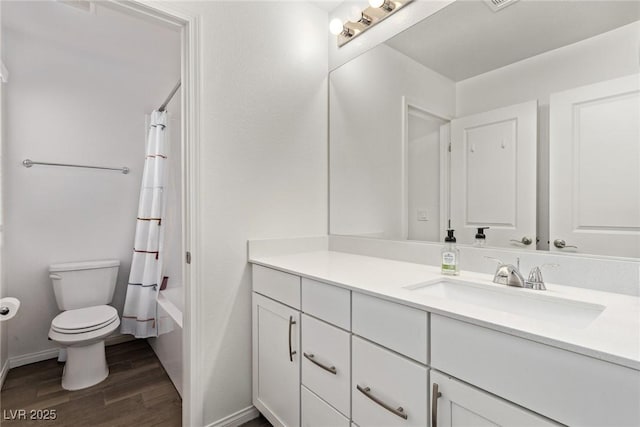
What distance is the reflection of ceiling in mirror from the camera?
99 cm

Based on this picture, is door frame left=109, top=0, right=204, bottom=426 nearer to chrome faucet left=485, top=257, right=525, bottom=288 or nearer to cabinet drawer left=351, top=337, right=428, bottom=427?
cabinet drawer left=351, top=337, right=428, bottom=427

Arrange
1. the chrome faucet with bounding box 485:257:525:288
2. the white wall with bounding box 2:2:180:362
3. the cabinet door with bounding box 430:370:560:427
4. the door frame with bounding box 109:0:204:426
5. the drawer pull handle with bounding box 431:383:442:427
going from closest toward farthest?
the cabinet door with bounding box 430:370:560:427 < the drawer pull handle with bounding box 431:383:442:427 < the chrome faucet with bounding box 485:257:525:288 < the door frame with bounding box 109:0:204:426 < the white wall with bounding box 2:2:180:362

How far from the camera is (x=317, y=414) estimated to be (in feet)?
3.91

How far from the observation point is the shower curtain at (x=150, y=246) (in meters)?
2.29

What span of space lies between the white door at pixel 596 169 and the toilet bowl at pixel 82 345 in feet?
8.19

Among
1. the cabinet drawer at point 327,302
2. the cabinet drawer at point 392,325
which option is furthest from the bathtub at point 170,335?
the cabinet drawer at point 392,325

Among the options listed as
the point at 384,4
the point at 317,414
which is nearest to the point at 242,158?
the point at 384,4

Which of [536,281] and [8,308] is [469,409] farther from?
[8,308]

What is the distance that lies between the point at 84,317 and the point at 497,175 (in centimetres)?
258

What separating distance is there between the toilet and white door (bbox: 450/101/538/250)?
225 cm

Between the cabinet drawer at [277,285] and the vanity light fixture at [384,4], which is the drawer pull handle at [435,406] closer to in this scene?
the cabinet drawer at [277,285]

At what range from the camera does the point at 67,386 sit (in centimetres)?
191

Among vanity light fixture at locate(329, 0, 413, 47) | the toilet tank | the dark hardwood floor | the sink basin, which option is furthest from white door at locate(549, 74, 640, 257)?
the toilet tank

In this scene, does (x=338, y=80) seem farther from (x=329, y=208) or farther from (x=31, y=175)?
(x=31, y=175)
